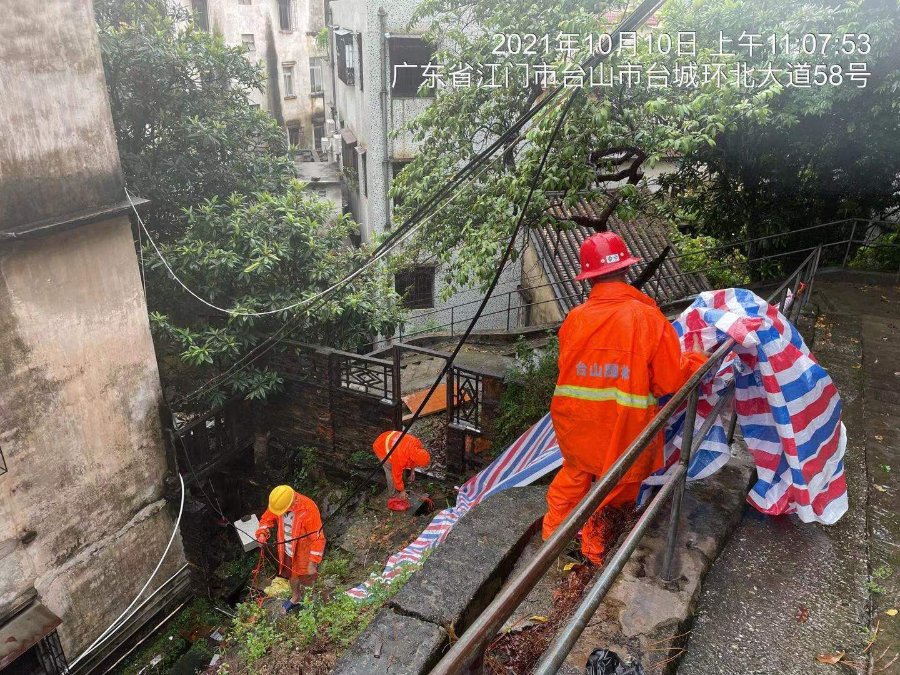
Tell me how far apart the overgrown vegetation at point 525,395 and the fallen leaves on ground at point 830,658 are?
19.4 ft

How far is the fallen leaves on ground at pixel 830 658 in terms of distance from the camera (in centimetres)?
266

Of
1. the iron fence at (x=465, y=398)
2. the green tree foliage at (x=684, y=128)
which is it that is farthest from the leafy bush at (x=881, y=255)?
the iron fence at (x=465, y=398)

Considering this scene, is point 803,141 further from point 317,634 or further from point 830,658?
point 317,634

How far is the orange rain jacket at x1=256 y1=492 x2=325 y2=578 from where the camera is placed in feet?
24.4

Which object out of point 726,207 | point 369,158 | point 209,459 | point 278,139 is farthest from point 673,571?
point 369,158

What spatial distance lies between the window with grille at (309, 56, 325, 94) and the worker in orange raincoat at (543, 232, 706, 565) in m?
30.5

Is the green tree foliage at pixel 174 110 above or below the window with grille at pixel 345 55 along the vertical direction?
below

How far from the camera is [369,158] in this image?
16.2 m

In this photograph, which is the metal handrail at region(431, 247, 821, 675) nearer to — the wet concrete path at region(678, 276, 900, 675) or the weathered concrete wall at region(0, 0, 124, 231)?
the wet concrete path at region(678, 276, 900, 675)

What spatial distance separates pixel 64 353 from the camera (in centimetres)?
712

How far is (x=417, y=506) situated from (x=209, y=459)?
3.35 m

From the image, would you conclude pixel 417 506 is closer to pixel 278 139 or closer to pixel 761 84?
pixel 278 139

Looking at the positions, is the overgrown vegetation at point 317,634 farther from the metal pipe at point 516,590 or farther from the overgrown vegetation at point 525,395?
the overgrown vegetation at point 525,395

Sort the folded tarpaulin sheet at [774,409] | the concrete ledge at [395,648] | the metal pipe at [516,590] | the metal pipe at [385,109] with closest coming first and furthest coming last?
1. the metal pipe at [516,590]
2. the concrete ledge at [395,648]
3. the folded tarpaulin sheet at [774,409]
4. the metal pipe at [385,109]
